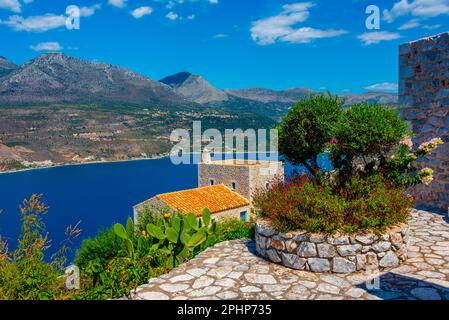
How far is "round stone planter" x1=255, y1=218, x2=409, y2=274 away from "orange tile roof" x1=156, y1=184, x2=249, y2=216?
58.4ft

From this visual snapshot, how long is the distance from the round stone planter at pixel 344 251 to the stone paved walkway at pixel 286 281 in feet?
0.41

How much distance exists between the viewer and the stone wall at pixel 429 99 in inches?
302

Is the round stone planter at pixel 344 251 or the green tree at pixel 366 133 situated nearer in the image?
the round stone planter at pixel 344 251

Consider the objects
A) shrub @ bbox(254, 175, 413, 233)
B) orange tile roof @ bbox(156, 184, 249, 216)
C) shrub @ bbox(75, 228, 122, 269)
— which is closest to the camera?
shrub @ bbox(254, 175, 413, 233)

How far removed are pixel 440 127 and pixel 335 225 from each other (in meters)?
4.28

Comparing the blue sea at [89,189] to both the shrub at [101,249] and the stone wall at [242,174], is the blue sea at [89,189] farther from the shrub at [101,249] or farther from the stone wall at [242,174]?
the shrub at [101,249]

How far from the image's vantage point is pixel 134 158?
12019 centimetres

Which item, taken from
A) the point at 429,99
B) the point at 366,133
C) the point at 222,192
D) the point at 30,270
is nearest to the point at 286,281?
the point at 366,133

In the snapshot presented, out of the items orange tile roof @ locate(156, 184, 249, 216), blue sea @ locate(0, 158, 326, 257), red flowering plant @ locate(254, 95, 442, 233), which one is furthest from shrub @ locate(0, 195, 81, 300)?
blue sea @ locate(0, 158, 326, 257)

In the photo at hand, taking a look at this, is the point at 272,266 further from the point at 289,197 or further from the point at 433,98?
the point at 433,98

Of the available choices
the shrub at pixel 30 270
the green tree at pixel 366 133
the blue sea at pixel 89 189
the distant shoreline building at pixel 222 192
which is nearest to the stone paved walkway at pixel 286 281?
the shrub at pixel 30 270

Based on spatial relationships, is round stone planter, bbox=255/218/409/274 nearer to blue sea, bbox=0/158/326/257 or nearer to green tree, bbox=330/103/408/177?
green tree, bbox=330/103/408/177

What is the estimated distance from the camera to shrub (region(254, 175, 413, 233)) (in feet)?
17.3

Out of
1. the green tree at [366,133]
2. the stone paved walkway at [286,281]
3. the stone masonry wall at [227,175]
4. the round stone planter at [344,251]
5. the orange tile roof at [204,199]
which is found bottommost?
the orange tile roof at [204,199]
